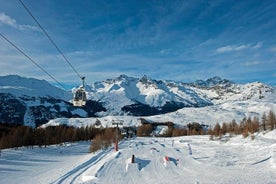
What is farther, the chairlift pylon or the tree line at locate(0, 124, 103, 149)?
the tree line at locate(0, 124, 103, 149)

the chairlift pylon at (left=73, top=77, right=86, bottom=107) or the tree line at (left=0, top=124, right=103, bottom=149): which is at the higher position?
the chairlift pylon at (left=73, top=77, right=86, bottom=107)

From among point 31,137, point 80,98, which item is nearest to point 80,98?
point 80,98

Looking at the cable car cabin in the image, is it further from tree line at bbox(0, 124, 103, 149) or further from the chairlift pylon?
tree line at bbox(0, 124, 103, 149)

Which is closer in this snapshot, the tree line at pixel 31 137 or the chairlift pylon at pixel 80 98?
the chairlift pylon at pixel 80 98

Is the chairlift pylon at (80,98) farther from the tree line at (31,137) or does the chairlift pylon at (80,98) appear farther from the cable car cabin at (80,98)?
the tree line at (31,137)

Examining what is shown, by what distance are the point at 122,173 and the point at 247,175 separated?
464 inches

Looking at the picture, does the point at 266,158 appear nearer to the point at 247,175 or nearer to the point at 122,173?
the point at 247,175

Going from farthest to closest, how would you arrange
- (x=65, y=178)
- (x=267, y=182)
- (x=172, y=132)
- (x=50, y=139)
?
(x=172, y=132) → (x=50, y=139) → (x=65, y=178) → (x=267, y=182)

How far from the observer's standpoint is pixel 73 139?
133 metres

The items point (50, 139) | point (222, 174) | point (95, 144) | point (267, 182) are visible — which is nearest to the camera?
point (267, 182)

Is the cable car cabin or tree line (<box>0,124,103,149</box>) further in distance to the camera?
tree line (<box>0,124,103,149</box>)

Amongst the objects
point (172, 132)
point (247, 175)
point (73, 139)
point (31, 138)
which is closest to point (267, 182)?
point (247, 175)

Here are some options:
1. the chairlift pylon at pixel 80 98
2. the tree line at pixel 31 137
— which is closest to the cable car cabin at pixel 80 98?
the chairlift pylon at pixel 80 98

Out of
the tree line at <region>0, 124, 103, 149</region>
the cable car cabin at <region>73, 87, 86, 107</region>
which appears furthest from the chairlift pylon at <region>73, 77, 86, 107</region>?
the tree line at <region>0, 124, 103, 149</region>
